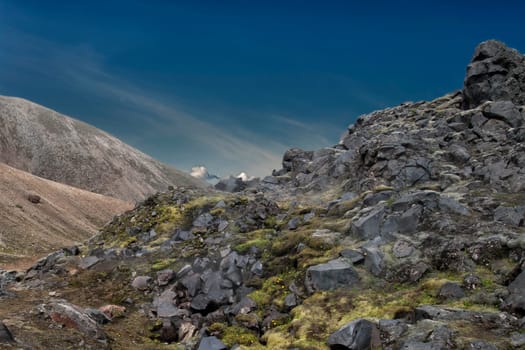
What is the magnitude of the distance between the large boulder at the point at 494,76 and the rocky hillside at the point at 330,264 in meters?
0.33

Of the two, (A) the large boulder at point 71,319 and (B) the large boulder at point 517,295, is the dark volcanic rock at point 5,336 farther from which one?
(B) the large boulder at point 517,295

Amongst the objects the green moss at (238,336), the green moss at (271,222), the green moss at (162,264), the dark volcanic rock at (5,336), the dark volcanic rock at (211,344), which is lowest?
the dark volcanic rock at (5,336)

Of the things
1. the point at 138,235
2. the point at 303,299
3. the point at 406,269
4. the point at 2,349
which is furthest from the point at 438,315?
the point at 138,235

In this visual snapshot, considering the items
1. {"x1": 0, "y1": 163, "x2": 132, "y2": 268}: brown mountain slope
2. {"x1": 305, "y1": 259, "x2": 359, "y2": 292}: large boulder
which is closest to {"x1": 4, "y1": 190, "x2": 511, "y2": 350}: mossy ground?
{"x1": 305, "y1": 259, "x2": 359, "y2": 292}: large boulder

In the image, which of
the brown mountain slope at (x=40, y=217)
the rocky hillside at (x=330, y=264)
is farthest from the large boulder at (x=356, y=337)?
the brown mountain slope at (x=40, y=217)

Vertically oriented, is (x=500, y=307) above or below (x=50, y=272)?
above

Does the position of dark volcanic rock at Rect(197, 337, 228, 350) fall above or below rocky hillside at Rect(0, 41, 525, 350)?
below

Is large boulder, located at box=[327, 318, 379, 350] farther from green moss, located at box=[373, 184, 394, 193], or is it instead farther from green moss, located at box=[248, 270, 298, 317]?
green moss, located at box=[373, 184, 394, 193]

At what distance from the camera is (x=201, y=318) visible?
2389cm

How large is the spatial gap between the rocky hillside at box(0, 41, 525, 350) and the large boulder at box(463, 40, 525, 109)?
0.33m

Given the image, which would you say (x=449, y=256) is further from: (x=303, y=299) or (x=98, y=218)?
(x=98, y=218)

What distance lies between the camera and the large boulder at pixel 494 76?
156ft

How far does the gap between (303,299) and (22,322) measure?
592 inches

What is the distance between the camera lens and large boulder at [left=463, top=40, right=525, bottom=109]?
4750cm
